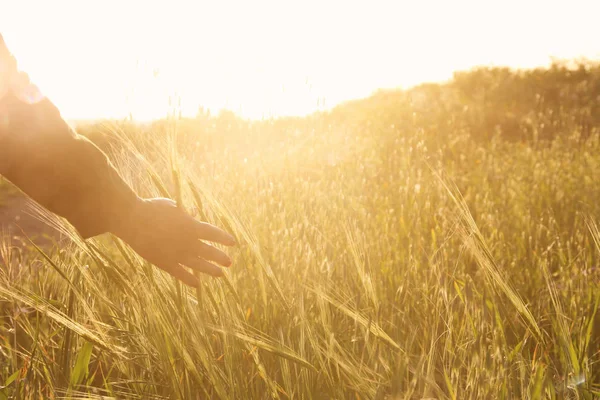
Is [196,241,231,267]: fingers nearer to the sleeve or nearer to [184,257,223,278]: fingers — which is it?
[184,257,223,278]: fingers

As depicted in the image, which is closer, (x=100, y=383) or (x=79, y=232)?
(x=79, y=232)

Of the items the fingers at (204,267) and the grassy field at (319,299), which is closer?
the grassy field at (319,299)

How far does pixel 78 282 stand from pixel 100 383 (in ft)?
0.88

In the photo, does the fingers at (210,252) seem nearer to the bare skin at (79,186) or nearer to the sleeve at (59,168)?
the bare skin at (79,186)

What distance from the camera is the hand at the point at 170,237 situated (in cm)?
116

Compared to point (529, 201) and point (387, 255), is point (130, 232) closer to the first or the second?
point (387, 255)

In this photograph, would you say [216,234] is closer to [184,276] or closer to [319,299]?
[184,276]

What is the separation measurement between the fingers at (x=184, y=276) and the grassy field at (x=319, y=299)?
0.02 metres

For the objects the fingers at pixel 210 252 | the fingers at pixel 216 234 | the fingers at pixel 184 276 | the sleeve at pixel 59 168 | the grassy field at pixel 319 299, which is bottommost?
the grassy field at pixel 319 299

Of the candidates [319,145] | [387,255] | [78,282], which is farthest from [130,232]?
[319,145]

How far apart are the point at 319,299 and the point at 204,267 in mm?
256

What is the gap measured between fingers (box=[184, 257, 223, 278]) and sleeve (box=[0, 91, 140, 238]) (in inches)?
7.5

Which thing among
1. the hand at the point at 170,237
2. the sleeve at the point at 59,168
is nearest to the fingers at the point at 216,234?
the hand at the point at 170,237

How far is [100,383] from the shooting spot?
1.39 metres
